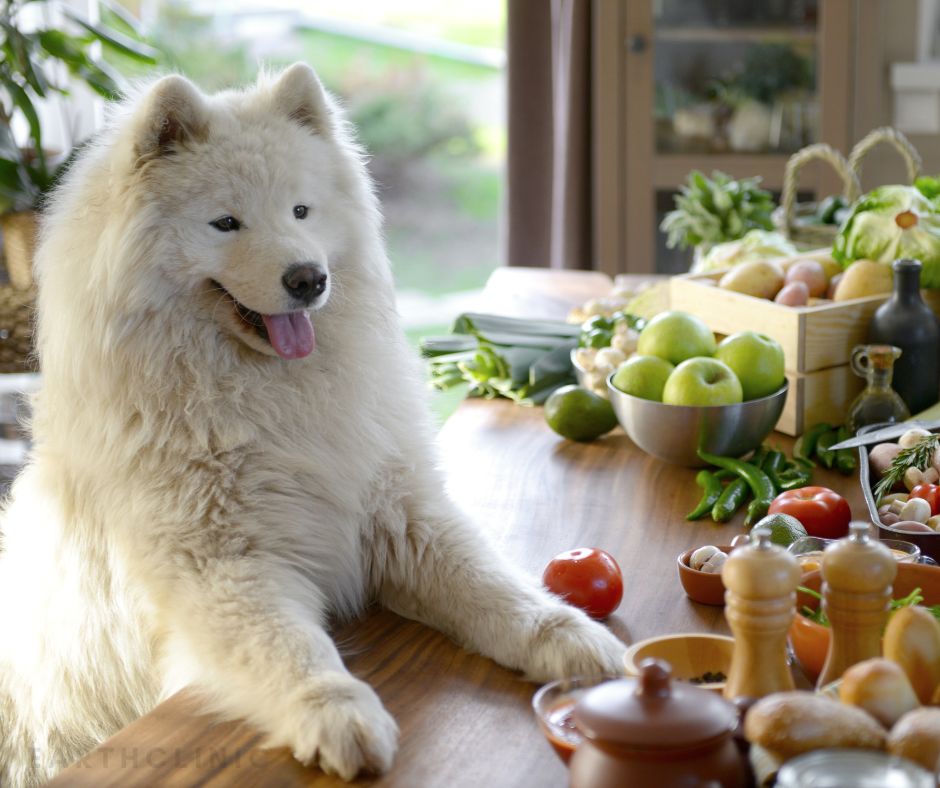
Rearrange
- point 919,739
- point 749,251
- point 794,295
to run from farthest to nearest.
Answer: point 749,251, point 794,295, point 919,739

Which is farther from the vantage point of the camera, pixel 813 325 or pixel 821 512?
pixel 813 325

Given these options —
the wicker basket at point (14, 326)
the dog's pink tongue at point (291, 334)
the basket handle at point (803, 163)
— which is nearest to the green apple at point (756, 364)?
the dog's pink tongue at point (291, 334)

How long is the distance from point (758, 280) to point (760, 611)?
3.97 feet

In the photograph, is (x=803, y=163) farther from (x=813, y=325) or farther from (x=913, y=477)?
Answer: (x=913, y=477)

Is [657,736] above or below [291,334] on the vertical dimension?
below

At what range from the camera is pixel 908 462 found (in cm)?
152

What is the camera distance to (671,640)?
1.10m

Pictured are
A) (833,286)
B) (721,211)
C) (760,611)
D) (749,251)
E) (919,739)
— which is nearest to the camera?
(919,739)

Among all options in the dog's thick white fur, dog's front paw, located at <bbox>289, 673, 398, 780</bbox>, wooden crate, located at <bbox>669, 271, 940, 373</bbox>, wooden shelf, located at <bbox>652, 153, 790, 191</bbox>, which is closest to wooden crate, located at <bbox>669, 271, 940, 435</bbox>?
wooden crate, located at <bbox>669, 271, 940, 373</bbox>

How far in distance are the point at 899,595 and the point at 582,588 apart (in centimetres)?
36

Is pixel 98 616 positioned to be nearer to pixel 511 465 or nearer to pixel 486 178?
pixel 511 465

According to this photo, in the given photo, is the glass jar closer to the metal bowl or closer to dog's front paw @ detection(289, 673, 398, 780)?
the metal bowl

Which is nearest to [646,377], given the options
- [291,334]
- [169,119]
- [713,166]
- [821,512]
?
[821,512]

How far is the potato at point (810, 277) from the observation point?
2016mm
